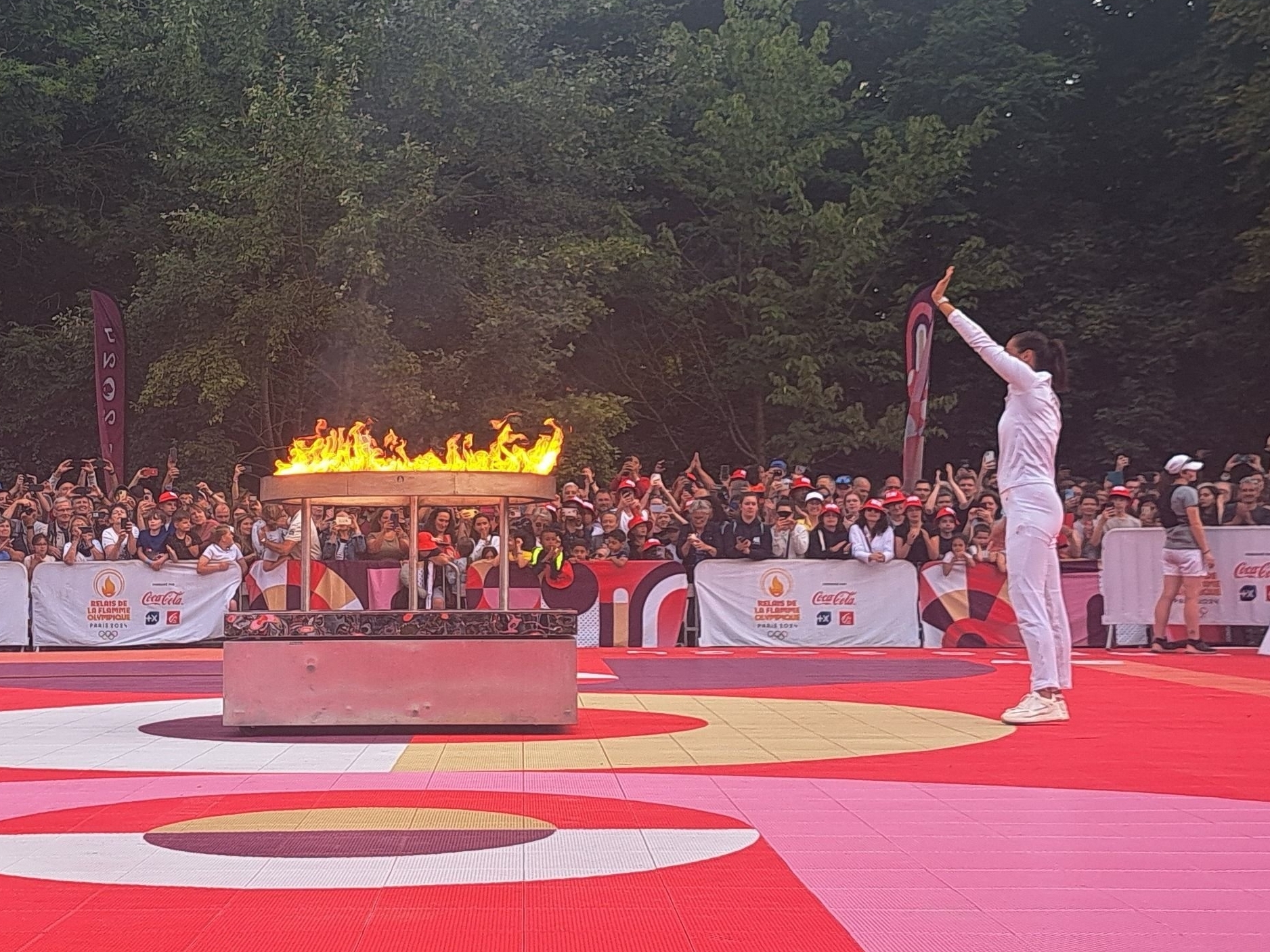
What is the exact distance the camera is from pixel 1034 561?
8695 millimetres

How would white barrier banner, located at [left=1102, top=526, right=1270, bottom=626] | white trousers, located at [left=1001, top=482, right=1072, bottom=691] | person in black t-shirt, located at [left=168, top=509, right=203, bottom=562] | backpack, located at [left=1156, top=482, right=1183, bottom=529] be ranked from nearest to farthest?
white trousers, located at [left=1001, top=482, right=1072, bottom=691] < backpack, located at [left=1156, top=482, right=1183, bottom=529] < white barrier banner, located at [left=1102, top=526, right=1270, bottom=626] < person in black t-shirt, located at [left=168, top=509, right=203, bottom=562]

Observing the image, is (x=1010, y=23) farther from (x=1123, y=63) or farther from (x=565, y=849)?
(x=565, y=849)

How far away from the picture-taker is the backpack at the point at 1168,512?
52.0ft

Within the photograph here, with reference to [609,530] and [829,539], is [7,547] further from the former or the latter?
[829,539]

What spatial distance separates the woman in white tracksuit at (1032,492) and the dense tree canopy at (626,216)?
17834 mm

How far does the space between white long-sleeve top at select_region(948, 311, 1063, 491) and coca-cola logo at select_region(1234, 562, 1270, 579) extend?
9380 millimetres

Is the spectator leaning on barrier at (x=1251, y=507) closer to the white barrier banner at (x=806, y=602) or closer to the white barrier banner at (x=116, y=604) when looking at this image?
the white barrier banner at (x=806, y=602)

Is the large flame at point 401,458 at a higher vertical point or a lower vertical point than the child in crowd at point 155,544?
higher

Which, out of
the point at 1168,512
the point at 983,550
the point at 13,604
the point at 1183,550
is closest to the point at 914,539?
the point at 983,550

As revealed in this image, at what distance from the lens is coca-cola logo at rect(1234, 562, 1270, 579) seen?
55.6ft

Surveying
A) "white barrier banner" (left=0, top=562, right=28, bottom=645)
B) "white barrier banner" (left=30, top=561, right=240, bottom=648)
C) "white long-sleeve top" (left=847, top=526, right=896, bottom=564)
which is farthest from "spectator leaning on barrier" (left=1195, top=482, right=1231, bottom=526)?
"white barrier banner" (left=0, top=562, right=28, bottom=645)

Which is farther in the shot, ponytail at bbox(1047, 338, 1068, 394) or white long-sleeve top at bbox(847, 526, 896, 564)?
white long-sleeve top at bbox(847, 526, 896, 564)

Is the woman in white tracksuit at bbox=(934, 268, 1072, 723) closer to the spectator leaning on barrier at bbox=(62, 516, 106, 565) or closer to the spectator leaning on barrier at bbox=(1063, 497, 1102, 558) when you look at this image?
the spectator leaning on barrier at bbox=(1063, 497, 1102, 558)

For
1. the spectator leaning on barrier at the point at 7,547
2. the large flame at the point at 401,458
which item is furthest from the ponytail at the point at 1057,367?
the spectator leaning on barrier at the point at 7,547
